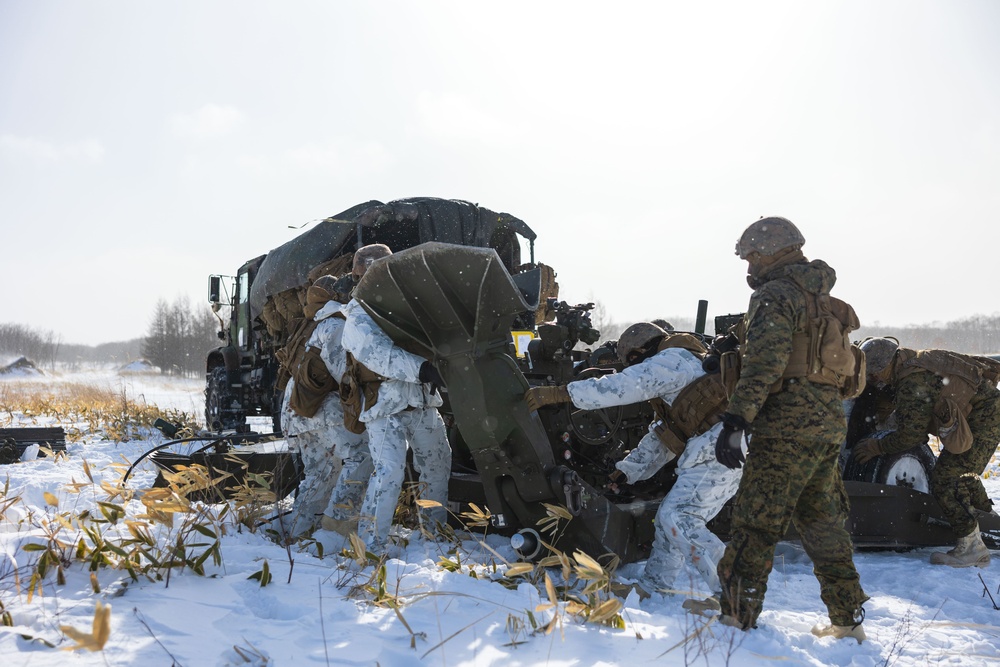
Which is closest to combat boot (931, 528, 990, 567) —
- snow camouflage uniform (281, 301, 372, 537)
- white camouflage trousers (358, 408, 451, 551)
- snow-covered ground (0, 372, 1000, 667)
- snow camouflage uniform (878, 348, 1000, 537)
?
snow camouflage uniform (878, 348, 1000, 537)

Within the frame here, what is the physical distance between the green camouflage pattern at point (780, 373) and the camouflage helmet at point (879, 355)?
2427 millimetres

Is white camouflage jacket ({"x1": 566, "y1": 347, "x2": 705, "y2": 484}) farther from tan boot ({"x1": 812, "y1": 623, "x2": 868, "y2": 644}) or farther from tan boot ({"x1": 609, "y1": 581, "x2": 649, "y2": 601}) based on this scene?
tan boot ({"x1": 812, "y1": 623, "x2": 868, "y2": 644})

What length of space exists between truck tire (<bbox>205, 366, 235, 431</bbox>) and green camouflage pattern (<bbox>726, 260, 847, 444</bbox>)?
23.9ft

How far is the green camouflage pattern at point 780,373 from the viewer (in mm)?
3068

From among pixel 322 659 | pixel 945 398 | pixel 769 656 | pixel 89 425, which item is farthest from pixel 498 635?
pixel 89 425

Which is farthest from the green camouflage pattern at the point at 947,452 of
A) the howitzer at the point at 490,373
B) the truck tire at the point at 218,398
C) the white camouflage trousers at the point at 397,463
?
the truck tire at the point at 218,398

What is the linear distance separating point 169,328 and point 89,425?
43641 millimetres

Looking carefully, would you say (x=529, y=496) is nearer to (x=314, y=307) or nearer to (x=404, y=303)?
(x=404, y=303)

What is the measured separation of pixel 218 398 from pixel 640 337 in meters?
7.01

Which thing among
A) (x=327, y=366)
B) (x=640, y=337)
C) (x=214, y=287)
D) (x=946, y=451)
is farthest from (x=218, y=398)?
(x=946, y=451)

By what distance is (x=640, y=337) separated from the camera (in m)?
4.17

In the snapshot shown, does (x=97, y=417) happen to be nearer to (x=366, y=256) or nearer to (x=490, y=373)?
(x=366, y=256)

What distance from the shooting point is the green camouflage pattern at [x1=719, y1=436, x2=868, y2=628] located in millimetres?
3119

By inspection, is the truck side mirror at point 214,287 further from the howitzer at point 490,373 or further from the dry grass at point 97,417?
the howitzer at point 490,373
